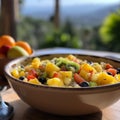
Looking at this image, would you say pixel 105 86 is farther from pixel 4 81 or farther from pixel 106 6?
pixel 106 6

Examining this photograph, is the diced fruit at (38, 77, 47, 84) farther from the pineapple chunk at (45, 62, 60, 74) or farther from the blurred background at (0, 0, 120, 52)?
the blurred background at (0, 0, 120, 52)

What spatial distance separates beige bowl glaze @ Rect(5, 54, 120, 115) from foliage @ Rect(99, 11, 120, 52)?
4.63m

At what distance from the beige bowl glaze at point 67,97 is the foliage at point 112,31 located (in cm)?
463

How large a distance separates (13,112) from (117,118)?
0.30m

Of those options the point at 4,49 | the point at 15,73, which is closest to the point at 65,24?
the point at 4,49

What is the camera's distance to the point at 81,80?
812mm

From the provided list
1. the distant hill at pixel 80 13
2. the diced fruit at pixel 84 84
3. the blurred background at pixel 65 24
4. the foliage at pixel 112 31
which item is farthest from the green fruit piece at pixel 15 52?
the distant hill at pixel 80 13

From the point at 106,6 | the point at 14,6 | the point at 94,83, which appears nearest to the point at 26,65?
the point at 94,83

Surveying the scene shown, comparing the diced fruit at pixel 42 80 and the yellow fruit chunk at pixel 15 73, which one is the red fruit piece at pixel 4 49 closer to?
the yellow fruit chunk at pixel 15 73

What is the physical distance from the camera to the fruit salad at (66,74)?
790 mm

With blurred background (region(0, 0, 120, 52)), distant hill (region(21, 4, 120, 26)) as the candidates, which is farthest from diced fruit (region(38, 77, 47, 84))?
distant hill (region(21, 4, 120, 26))

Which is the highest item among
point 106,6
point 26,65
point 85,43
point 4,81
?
point 26,65

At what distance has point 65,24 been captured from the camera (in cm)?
687

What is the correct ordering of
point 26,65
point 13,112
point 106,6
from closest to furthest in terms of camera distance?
point 13,112
point 26,65
point 106,6
